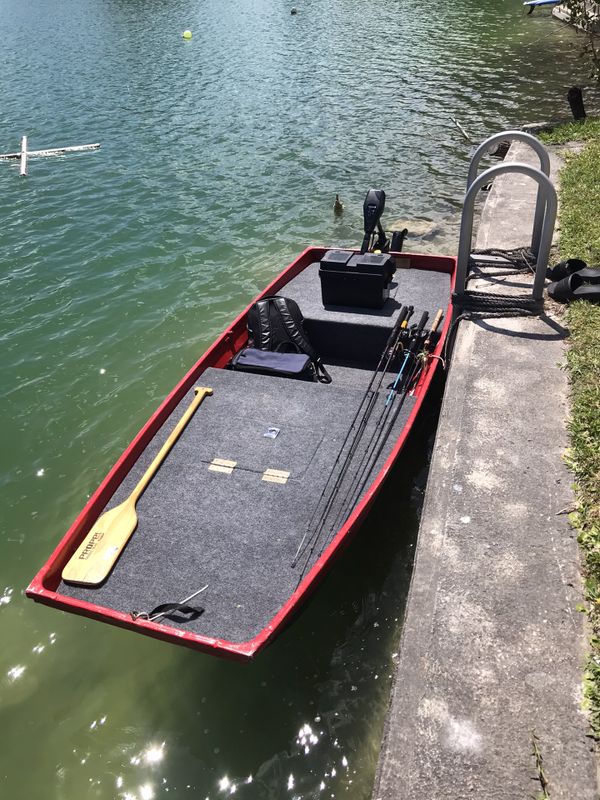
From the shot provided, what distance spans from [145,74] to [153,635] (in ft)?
111

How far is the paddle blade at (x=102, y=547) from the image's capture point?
625 cm

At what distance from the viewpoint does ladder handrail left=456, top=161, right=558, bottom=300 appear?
790cm

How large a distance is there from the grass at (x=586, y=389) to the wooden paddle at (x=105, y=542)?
4.74 metres

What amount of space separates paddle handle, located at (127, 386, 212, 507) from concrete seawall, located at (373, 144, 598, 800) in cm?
344

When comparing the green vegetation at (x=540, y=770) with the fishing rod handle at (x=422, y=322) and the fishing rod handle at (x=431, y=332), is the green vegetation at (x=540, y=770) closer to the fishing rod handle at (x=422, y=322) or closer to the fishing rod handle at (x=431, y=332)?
the fishing rod handle at (x=431, y=332)

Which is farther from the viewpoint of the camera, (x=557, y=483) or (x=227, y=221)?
(x=227, y=221)

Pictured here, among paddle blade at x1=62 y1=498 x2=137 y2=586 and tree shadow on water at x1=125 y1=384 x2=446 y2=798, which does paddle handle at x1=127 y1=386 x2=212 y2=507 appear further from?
tree shadow on water at x1=125 y1=384 x2=446 y2=798

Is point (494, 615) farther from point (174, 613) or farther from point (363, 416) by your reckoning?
point (363, 416)

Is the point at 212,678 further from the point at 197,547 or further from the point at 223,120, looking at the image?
the point at 223,120

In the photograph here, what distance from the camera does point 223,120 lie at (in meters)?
24.9

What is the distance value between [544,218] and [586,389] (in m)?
2.90

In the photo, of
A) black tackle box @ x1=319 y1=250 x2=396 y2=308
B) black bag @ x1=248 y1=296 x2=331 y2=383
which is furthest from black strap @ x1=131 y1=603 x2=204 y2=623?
black tackle box @ x1=319 y1=250 x2=396 y2=308

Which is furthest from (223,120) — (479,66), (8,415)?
(8,415)

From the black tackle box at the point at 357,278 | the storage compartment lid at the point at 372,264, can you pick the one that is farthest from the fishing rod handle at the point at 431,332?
the storage compartment lid at the point at 372,264
